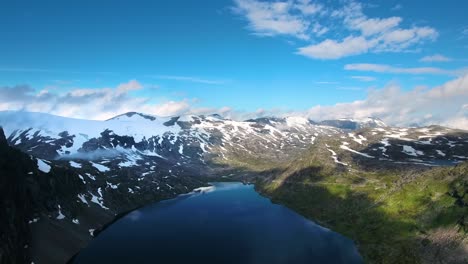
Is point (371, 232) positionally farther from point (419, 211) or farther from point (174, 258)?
point (174, 258)

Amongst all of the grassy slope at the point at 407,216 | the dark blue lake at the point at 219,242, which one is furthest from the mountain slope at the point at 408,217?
the dark blue lake at the point at 219,242

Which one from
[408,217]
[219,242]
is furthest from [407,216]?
[219,242]

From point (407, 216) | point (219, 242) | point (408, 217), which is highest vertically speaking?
point (407, 216)

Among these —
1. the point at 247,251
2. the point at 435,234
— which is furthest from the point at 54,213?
the point at 435,234

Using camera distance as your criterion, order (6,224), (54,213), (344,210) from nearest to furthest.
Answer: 1. (6,224)
2. (54,213)
3. (344,210)

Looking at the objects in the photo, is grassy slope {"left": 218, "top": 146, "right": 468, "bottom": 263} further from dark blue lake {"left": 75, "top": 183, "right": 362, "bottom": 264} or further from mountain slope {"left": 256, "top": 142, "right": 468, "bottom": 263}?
dark blue lake {"left": 75, "top": 183, "right": 362, "bottom": 264}

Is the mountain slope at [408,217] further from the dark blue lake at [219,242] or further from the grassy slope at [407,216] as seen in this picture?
the dark blue lake at [219,242]

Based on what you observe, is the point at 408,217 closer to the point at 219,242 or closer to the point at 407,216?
the point at 407,216

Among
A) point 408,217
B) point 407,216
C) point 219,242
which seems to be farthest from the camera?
point 407,216
